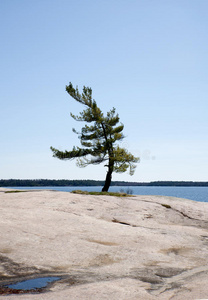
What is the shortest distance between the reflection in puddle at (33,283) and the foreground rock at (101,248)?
266mm

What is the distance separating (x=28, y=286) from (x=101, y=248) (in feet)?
12.0

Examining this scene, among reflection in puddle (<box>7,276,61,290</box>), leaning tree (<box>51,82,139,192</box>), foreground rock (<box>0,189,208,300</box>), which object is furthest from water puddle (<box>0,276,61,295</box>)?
leaning tree (<box>51,82,139,192</box>)

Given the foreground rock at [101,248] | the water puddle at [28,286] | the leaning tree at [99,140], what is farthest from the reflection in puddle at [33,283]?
the leaning tree at [99,140]

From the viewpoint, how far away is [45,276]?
26.3ft

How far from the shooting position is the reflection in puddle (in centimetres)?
718

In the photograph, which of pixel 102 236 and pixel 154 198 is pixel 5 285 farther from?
pixel 154 198

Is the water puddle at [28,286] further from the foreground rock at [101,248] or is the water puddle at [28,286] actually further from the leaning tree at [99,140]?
the leaning tree at [99,140]

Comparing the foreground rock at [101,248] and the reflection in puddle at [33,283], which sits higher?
the foreground rock at [101,248]

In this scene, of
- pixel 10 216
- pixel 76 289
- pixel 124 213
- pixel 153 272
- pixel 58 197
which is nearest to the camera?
pixel 76 289

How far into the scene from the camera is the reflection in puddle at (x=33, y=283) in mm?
7176

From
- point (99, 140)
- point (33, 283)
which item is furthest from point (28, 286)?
point (99, 140)

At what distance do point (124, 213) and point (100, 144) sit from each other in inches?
580

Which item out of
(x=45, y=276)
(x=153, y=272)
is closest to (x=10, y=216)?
(x=45, y=276)

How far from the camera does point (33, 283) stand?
748 centimetres
